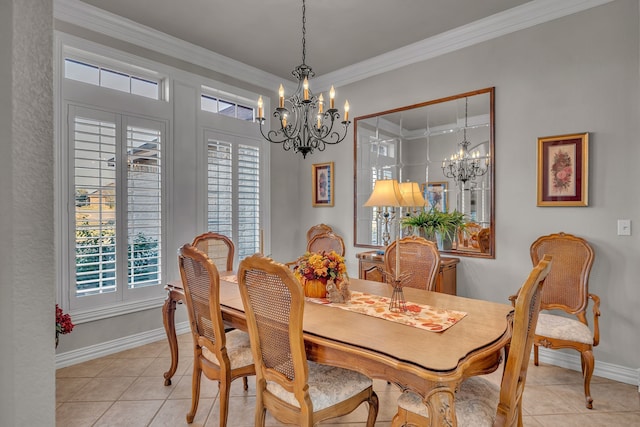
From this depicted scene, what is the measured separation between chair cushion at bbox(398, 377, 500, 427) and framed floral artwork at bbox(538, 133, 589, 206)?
1886mm

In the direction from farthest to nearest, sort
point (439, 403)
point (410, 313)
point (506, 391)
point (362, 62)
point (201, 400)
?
1. point (362, 62)
2. point (201, 400)
3. point (410, 313)
4. point (506, 391)
5. point (439, 403)

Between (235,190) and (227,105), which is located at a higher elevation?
(227,105)

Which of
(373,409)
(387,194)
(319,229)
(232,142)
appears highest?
(232,142)

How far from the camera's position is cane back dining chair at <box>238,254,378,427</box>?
1.45 m

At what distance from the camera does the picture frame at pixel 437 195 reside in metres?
3.43

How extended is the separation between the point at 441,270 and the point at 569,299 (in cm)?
94

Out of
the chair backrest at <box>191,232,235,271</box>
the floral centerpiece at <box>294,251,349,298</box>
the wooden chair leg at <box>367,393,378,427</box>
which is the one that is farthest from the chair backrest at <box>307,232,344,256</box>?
the wooden chair leg at <box>367,393,378,427</box>

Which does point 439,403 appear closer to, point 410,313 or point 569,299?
point 410,313

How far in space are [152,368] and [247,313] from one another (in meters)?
1.80

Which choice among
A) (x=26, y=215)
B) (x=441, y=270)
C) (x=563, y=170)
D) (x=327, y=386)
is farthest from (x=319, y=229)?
(x=26, y=215)

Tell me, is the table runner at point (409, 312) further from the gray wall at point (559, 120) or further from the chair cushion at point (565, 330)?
the gray wall at point (559, 120)

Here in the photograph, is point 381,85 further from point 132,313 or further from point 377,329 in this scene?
point 132,313

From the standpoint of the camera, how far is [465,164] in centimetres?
331

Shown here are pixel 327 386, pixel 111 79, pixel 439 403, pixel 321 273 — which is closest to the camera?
pixel 439 403
